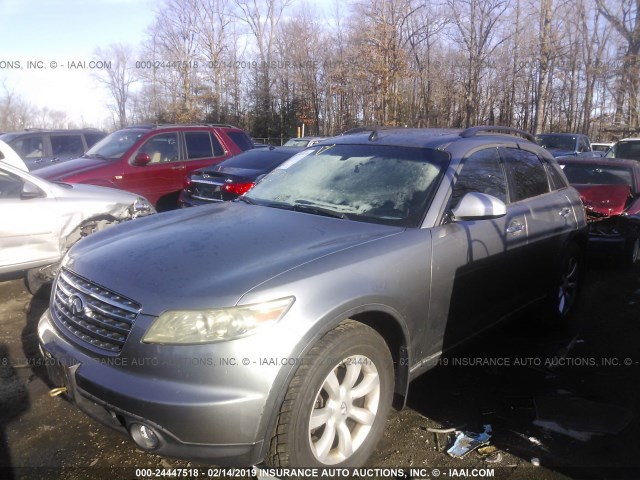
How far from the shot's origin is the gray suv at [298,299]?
2.21 meters

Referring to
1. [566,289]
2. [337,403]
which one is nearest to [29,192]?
[337,403]

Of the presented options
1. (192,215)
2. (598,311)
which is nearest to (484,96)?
(598,311)

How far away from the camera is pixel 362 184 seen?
3.52 m

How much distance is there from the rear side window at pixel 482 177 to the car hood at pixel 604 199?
3810 mm

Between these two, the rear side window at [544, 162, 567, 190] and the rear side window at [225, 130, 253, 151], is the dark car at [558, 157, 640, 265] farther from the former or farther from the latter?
→ the rear side window at [225, 130, 253, 151]

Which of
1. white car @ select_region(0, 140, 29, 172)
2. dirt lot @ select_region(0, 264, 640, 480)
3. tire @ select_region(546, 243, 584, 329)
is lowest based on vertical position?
dirt lot @ select_region(0, 264, 640, 480)

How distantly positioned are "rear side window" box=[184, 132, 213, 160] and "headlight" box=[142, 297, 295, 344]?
25.5 feet

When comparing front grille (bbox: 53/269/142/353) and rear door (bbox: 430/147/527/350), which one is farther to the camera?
rear door (bbox: 430/147/527/350)

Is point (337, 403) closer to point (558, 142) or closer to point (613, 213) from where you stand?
point (613, 213)

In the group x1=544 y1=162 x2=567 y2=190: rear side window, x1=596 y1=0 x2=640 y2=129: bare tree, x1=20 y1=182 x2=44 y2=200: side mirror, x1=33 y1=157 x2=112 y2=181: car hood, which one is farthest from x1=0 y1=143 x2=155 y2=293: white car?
x1=596 y1=0 x2=640 y2=129: bare tree

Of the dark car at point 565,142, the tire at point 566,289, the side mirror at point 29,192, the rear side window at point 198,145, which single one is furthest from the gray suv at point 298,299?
the dark car at point 565,142

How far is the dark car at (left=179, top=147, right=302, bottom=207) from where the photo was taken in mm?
7445

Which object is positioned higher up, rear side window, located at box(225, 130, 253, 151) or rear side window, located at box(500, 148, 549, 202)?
rear side window, located at box(225, 130, 253, 151)

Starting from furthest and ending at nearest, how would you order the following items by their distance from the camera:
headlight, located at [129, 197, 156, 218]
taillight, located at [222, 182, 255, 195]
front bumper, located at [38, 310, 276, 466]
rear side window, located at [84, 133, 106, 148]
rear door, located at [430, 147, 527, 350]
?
1. rear side window, located at [84, 133, 106, 148]
2. taillight, located at [222, 182, 255, 195]
3. headlight, located at [129, 197, 156, 218]
4. rear door, located at [430, 147, 527, 350]
5. front bumper, located at [38, 310, 276, 466]
